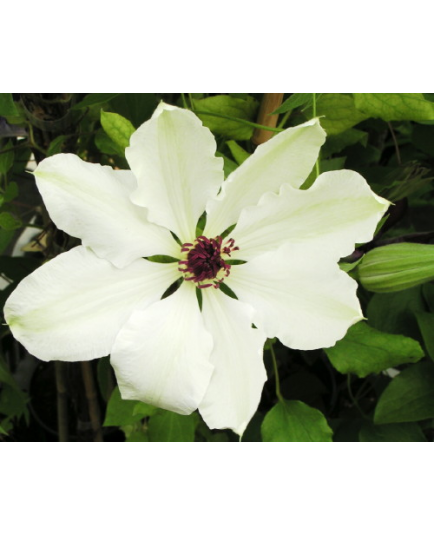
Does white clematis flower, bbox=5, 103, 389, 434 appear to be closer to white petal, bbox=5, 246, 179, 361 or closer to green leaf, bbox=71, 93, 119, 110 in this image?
white petal, bbox=5, 246, 179, 361

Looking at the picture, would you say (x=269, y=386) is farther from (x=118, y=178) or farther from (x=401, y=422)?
(x=118, y=178)

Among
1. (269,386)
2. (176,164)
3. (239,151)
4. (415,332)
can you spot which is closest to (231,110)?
(239,151)

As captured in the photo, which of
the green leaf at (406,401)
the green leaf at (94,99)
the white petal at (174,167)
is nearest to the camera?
the white petal at (174,167)

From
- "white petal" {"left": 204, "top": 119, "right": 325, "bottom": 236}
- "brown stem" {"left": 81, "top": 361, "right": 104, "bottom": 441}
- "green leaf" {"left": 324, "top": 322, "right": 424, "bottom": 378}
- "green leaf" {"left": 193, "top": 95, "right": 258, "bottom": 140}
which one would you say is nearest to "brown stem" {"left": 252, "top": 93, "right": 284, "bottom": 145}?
"green leaf" {"left": 193, "top": 95, "right": 258, "bottom": 140}

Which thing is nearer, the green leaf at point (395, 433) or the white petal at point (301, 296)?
the white petal at point (301, 296)

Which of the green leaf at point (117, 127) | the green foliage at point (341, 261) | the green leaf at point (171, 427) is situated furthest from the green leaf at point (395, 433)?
the green leaf at point (117, 127)

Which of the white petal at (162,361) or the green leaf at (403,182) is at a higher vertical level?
the green leaf at (403,182)

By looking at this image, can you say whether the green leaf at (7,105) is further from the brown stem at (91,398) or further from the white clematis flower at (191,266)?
the brown stem at (91,398)

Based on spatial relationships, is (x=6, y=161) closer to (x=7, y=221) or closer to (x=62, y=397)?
(x=7, y=221)

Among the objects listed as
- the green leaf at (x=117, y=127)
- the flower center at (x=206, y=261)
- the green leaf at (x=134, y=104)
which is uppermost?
the green leaf at (x=134, y=104)
